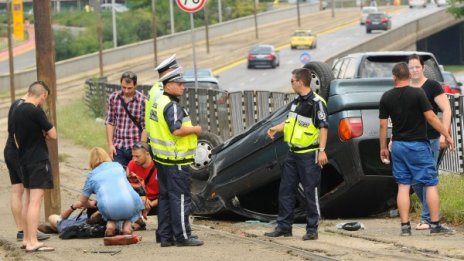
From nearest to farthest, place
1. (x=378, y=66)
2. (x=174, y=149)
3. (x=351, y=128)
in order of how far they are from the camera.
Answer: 1. (x=174, y=149)
2. (x=351, y=128)
3. (x=378, y=66)

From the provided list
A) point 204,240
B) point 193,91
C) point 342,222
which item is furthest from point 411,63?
point 193,91

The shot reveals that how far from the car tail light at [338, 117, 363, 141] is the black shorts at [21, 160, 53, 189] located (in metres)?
2.87

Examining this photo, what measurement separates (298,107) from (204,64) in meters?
64.4

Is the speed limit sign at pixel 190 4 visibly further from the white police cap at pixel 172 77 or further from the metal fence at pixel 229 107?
the white police cap at pixel 172 77

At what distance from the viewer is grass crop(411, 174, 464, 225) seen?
1191cm

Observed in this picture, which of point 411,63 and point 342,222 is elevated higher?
point 411,63

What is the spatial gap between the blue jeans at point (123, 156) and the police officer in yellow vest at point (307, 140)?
7.58 ft

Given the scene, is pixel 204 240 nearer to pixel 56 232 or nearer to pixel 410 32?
pixel 56 232

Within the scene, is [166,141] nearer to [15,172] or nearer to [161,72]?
[161,72]

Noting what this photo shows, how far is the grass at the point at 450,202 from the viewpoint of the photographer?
469 inches

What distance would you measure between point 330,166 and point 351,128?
2.40 feet

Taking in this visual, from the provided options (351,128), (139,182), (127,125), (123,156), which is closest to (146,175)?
(139,182)

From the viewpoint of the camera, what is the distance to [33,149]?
1087cm

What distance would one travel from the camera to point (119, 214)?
11.2 m
